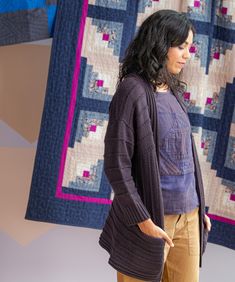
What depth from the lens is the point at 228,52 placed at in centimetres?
175

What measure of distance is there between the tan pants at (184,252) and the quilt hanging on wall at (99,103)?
1.78 feet

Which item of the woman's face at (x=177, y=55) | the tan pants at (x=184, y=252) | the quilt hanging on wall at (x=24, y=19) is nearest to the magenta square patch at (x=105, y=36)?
the quilt hanging on wall at (x=24, y=19)

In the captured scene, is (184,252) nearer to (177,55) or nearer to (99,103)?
(177,55)

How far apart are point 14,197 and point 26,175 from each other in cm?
11

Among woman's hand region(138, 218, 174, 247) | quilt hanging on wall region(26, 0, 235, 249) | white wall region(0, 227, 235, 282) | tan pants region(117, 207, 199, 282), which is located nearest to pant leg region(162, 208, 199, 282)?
tan pants region(117, 207, 199, 282)

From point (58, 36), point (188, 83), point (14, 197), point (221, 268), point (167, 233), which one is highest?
point (58, 36)

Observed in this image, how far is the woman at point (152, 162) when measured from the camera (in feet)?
3.69

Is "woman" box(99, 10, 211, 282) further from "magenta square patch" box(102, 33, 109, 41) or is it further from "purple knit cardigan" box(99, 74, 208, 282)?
"magenta square patch" box(102, 33, 109, 41)

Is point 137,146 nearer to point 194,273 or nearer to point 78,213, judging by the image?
point 194,273

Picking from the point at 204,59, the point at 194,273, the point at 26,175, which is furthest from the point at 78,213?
the point at 204,59

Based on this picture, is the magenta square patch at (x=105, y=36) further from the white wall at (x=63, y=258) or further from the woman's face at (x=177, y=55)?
the white wall at (x=63, y=258)

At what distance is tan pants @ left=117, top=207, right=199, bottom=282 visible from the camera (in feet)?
4.12

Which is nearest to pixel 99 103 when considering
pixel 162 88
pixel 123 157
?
pixel 162 88

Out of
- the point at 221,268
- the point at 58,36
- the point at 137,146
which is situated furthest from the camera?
the point at 221,268
